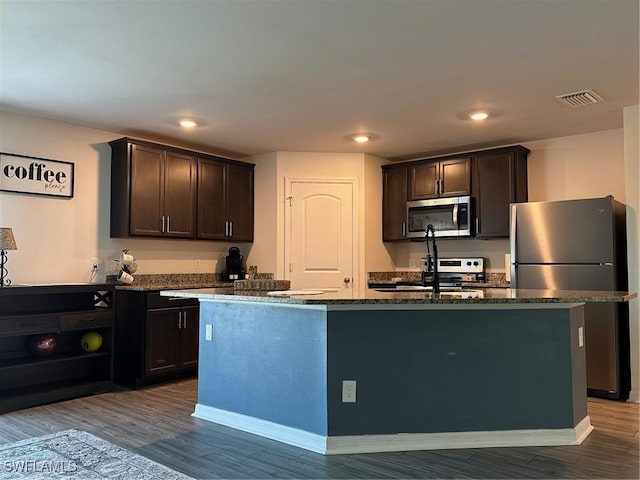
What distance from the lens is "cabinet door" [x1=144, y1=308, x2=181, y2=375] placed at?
4.49 metres

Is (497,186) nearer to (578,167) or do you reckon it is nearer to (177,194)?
(578,167)

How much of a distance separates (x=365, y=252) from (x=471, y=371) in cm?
279

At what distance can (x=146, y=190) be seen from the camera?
16.0 ft

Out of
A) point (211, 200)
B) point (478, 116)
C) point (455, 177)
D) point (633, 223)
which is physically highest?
point (478, 116)

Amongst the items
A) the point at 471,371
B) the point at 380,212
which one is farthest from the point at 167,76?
the point at 380,212

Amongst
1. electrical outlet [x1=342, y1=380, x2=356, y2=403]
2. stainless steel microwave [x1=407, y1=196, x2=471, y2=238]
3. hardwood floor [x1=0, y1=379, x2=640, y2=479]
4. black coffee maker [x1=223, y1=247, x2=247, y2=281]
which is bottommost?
hardwood floor [x1=0, y1=379, x2=640, y2=479]

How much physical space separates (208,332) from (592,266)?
308cm

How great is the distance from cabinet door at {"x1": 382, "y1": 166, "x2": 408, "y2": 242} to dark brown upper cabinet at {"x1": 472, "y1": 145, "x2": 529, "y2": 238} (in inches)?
33.4

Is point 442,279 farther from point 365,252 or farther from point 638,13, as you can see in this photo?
point 638,13

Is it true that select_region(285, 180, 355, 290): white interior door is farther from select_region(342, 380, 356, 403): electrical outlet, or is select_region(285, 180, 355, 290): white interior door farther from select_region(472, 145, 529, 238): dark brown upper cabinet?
select_region(342, 380, 356, 403): electrical outlet

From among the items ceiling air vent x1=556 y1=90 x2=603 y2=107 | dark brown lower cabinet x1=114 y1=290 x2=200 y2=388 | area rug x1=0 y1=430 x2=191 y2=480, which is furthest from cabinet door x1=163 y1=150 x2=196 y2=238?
ceiling air vent x1=556 y1=90 x2=603 y2=107

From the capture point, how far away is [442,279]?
18.6 feet

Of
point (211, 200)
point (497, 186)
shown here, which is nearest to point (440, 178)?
point (497, 186)

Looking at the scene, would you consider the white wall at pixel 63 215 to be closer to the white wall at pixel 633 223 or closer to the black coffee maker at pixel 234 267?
the black coffee maker at pixel 234 267
